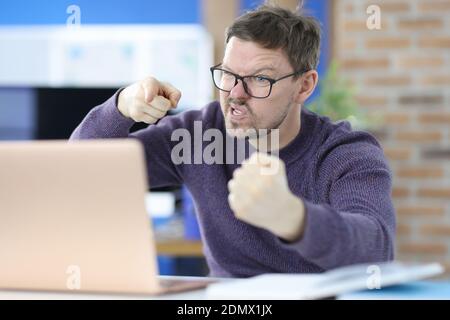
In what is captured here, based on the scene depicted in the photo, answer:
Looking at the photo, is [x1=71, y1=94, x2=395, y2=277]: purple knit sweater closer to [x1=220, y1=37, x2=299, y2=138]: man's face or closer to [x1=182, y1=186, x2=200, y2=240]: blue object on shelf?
[x1=220, y1=37, x2=299, y2=138]: man's face

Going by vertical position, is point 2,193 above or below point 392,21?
below

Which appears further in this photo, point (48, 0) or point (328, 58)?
point (48, 0)

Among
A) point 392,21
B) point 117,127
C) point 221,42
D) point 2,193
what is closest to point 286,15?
point 117,127

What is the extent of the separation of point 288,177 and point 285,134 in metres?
0.10

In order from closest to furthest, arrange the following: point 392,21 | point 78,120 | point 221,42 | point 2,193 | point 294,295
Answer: point 294,295 < point 2,193 < point 78,120 < point 392,21 < point 221,42

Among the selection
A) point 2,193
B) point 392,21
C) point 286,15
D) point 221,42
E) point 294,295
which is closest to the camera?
point 294,295

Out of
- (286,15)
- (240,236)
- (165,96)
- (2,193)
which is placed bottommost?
(240,236)

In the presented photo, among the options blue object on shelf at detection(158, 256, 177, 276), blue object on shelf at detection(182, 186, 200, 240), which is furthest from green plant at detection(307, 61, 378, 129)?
blue object on shelf at detection(158, 256, 177, 276)

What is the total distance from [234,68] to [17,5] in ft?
10.4

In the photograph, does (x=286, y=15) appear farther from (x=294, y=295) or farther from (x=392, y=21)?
(x=392, y=21)

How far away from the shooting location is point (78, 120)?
3182 millimetres

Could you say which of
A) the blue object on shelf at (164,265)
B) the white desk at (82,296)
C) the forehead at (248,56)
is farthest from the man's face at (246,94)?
the blue object on shelf at (164,265)

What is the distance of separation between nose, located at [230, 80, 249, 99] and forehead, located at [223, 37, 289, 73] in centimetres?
3

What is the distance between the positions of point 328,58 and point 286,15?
228 centimetres
